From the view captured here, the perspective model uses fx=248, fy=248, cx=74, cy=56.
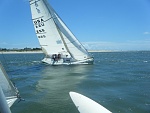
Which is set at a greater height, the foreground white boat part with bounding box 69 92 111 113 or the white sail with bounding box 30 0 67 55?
the white sail with bounding box 30 0 67 55

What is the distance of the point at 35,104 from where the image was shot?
563 inches

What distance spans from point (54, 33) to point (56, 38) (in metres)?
A: 0.90

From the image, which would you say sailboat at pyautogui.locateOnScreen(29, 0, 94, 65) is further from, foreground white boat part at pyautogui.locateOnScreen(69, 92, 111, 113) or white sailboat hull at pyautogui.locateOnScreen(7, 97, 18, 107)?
white sailboat hull at pyautogui.locateOnScreen(7, 97, 18, 107)

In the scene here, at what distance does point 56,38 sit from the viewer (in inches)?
1583

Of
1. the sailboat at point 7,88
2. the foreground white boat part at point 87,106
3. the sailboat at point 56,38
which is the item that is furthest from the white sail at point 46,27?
the sailboat at point 7,88

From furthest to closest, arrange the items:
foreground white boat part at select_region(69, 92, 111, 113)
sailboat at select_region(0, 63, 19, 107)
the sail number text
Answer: the sail number text, foreground white boat part at select_region(69, 92, 111, 113), sailboat at select_region(0, 63, 19, 107)

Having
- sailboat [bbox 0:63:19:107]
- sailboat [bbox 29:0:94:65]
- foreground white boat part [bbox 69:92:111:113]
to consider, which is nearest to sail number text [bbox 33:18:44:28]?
sailboat [bbox 29:0:94:65]

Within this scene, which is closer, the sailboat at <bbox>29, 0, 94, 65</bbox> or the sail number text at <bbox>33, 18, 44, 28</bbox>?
the sailboat at <bbox>29, 0, 94, 65</bbox>

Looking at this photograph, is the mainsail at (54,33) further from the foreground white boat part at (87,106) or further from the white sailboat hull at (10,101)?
the white sailboat hull at (10,101)

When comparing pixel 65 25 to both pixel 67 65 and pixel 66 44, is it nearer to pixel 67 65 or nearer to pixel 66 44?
pixel 66 44

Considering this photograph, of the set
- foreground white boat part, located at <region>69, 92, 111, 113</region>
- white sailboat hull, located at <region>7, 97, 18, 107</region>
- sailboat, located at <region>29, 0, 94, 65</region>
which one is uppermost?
sailboat, located at <region>29, 0, 94, 65</region>


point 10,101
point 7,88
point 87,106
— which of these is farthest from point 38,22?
point 10,101

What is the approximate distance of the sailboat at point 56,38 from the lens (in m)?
39.8

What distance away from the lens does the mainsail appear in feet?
131
